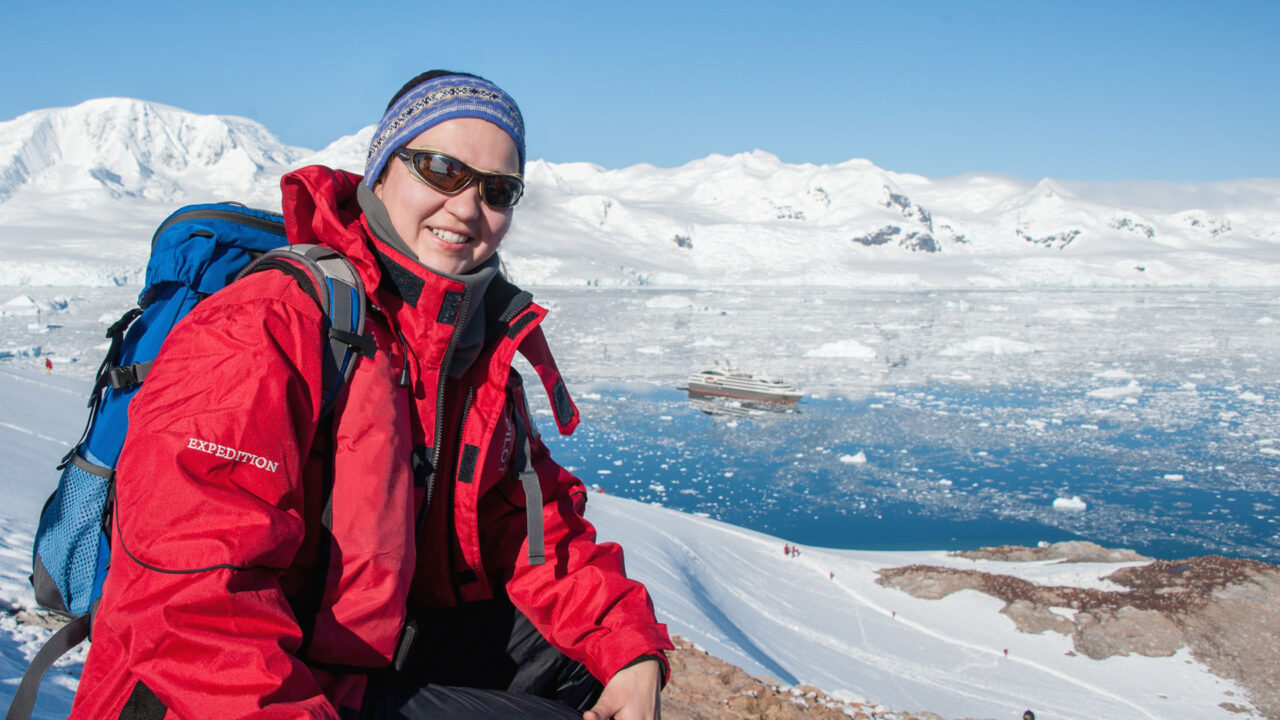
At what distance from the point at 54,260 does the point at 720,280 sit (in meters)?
68.0

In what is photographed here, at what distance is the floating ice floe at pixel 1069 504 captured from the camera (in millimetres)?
17000

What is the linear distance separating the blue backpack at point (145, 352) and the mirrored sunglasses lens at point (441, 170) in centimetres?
26

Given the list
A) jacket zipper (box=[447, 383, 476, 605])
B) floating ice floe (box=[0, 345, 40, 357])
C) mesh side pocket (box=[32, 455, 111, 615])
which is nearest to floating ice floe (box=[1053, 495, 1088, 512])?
jacket zipper (box=[447, 383, 476, 605])

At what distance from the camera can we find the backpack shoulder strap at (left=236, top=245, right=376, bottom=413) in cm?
125

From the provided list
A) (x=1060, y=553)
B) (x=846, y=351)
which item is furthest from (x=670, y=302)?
(x=1060, y=553)

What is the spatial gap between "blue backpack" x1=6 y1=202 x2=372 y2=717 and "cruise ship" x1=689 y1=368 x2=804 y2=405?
24.6 m

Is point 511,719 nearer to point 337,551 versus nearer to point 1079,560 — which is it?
point 337,551

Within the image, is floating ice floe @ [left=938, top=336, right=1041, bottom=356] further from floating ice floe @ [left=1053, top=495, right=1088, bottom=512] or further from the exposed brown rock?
the exposed brown rock

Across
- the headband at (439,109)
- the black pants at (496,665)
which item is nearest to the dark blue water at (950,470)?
the black pants at (496,665)

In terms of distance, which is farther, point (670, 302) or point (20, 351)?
point (670, 302)

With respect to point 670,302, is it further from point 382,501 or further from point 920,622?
point 382,501

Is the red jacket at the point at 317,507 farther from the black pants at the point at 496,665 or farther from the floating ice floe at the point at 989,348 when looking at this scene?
the floating ice floe at the point at 989,348

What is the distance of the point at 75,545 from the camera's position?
142 cm

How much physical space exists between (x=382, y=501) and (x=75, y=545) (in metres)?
0.67
